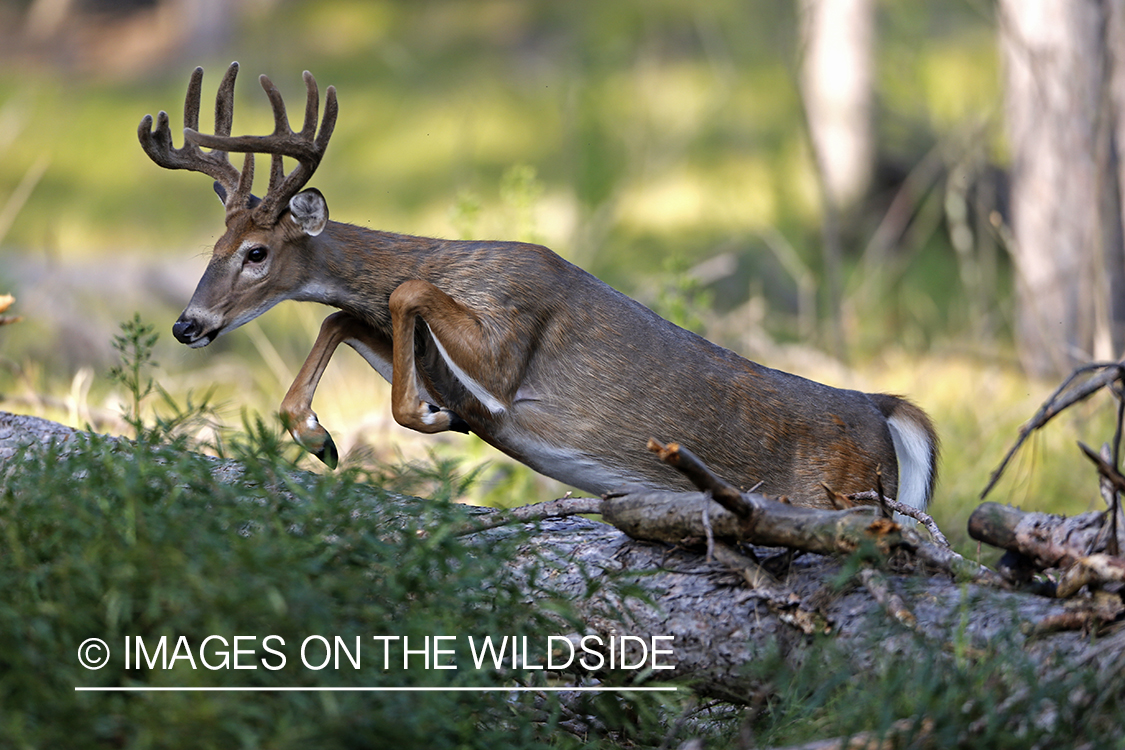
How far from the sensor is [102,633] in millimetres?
2098

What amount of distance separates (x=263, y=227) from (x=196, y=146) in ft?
1.50

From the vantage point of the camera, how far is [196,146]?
13.0 ft

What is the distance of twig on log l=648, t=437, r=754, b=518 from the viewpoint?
2.45 metres

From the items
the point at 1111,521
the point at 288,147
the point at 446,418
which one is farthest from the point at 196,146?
the point at 1111,521

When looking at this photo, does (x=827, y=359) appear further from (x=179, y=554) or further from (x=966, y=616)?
(x=179, y=554)

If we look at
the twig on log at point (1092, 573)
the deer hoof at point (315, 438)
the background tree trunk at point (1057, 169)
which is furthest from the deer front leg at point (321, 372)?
the background tree trunk at point (1057, 169)

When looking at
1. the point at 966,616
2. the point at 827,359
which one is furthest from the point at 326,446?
the point at 827,359

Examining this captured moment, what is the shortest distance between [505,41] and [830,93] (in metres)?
8.66

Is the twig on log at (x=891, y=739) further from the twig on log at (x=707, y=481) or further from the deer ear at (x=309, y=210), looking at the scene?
the deer ear at (x=309, y=210)

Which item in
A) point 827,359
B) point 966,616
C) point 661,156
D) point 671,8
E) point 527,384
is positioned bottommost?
point 966,616

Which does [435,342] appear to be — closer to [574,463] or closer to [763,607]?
[574,463]

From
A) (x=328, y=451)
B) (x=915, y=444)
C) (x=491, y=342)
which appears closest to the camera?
(x=328, y=451)

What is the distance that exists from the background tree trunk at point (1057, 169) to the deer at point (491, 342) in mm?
3575

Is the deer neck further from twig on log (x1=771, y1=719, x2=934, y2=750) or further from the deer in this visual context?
twig on log (x1=771, y1=719, x2=934, y2=750)
